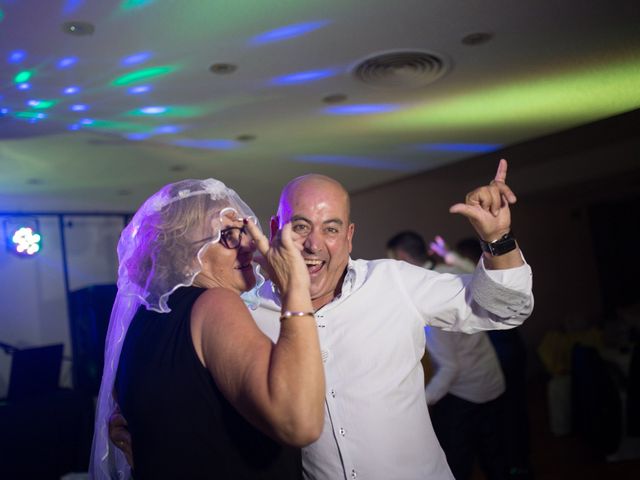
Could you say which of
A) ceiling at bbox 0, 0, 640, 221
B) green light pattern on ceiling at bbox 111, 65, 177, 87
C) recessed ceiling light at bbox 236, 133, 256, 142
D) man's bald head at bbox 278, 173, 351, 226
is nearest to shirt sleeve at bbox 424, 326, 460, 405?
man's bald head at bbox 278, 173, 351, 226

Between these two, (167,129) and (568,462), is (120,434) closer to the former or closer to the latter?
(167,129)

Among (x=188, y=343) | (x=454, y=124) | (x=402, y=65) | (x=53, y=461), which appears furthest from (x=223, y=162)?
(x=188, y=343)

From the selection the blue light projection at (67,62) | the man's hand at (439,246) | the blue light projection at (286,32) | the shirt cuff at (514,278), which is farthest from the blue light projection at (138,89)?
the man's hand at (439,246)

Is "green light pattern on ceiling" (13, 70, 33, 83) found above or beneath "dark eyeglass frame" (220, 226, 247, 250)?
above

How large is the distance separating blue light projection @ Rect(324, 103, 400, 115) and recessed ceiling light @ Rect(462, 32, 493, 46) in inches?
41.2

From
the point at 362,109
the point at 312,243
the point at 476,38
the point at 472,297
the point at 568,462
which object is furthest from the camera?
the point at 568,462

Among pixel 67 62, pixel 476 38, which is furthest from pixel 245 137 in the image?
pixel 476 38

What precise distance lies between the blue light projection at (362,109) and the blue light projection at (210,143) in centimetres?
99

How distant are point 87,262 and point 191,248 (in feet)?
20.6

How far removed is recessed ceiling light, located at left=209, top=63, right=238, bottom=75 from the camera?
119 inches

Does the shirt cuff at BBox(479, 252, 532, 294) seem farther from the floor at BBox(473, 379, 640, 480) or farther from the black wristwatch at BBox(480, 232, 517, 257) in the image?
the floor at BBox(473, 379, 640, 480)

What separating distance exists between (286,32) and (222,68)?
530mm

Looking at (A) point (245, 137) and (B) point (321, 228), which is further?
(A) point (245, 137)

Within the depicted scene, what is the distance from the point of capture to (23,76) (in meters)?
2.96
